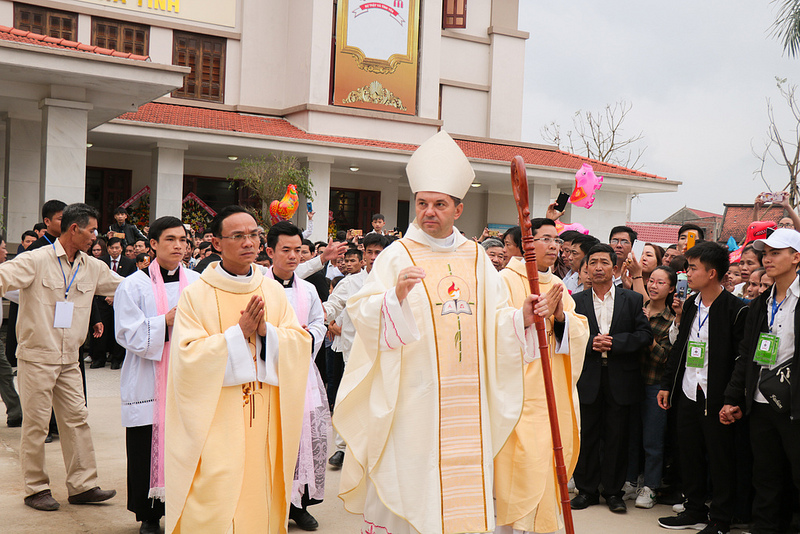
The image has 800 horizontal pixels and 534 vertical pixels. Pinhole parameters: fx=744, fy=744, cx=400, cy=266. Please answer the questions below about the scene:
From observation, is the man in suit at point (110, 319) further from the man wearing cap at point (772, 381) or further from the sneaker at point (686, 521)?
the man wearing cap at point (772, 381)

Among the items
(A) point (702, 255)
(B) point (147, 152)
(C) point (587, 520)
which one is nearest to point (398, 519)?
(C) point (587, 520)

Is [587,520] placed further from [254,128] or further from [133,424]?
[254,128]

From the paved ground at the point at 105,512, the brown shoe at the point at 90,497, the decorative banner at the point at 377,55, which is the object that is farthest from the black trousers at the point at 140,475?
the decorative banner at the point at 377,55

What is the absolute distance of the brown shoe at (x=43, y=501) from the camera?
5.26m

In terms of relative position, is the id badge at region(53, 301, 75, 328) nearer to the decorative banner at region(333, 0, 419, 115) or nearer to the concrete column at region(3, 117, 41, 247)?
the concrete column at region(3, 117, 41, 247)

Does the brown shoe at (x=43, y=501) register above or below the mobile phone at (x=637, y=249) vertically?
below

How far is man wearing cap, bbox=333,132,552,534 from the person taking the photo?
12.5ft

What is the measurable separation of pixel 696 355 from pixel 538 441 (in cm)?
172

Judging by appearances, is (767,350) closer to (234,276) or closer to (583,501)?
(583,501)

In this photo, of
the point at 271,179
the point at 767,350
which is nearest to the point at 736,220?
the point at 271,179

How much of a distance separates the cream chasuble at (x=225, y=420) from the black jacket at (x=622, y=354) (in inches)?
113

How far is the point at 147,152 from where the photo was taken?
2019cm

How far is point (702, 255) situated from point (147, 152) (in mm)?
17520

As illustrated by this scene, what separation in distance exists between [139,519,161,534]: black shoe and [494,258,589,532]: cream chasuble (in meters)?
2.23
